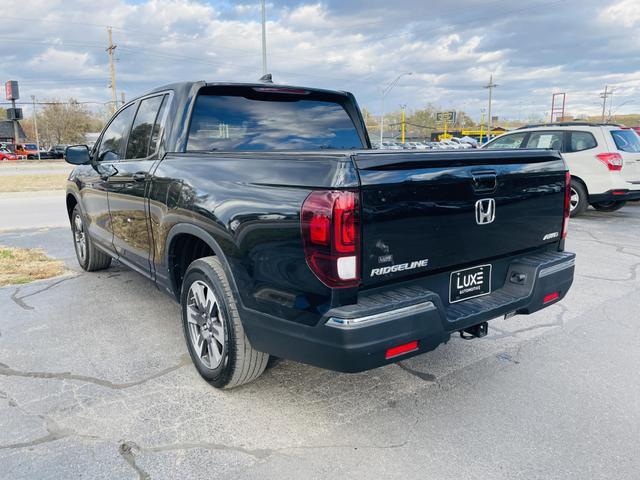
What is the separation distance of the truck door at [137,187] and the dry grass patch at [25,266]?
6.53ft

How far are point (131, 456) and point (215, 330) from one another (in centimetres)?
85

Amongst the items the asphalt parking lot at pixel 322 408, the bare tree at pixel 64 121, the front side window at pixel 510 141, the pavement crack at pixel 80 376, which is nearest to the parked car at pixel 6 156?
the bare tree at pixel 64 121

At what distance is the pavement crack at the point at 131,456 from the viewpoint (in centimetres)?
242

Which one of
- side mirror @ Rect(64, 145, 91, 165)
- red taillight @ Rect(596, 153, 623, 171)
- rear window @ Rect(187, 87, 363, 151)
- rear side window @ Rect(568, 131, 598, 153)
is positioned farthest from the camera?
rear side window @ Rect(568, 131, 598, 153)

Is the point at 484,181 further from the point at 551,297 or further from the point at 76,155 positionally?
the point at 76,155

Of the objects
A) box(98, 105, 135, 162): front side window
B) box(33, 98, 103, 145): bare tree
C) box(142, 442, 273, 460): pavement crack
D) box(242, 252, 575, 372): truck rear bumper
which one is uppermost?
box(33, 98, 103, 145): bare tree

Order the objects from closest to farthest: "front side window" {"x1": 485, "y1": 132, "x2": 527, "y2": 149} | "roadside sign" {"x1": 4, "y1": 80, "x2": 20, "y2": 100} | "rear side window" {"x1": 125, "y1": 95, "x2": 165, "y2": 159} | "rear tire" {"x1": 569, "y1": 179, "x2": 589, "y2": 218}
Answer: "rear side window" {"x1": 125, "y1": 95, "x2": 165, "y2": 159}, "rear tire" {"x1": 569, "y1": 179, "x2": 589, "y2": 218}, "front side window" {"x1": 485, "y1": 132, "x2": 527, "y2": 149}, "roadside sign" {"x1": 4, "y1": 80, "x2": 20, "y2": 100}

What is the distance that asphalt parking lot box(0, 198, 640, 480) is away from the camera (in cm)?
252

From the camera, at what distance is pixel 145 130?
4.26 metres

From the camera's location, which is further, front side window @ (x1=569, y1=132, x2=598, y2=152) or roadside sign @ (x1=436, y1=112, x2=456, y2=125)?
roadside sign @ (x1=436, y1=112, x2=456, y2=125)

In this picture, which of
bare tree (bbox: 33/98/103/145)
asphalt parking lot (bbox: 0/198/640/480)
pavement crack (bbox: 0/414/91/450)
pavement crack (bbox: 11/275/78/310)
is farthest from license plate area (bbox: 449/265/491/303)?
bare tree (bbox: 33/98/103/145)

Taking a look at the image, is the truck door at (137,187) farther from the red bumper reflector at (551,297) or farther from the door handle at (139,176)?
the red bumper reflector at (551,297)

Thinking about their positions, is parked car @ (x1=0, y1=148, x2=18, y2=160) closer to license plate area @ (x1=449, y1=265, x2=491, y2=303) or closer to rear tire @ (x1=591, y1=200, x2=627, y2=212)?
rear tire @ (x1=591, y1=200, x2=627, y2=212)

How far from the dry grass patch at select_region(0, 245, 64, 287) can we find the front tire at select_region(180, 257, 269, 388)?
11.6 ft
